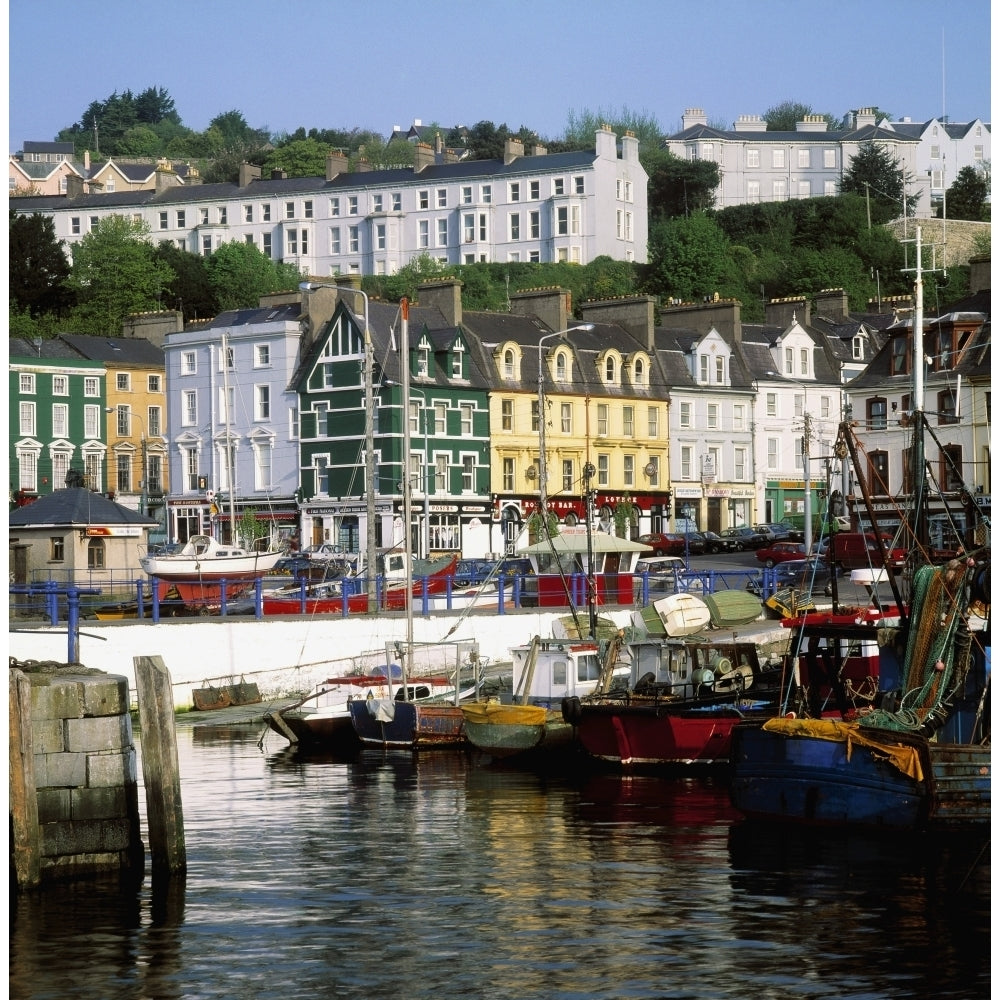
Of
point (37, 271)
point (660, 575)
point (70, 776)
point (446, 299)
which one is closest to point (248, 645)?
point (660, 575)

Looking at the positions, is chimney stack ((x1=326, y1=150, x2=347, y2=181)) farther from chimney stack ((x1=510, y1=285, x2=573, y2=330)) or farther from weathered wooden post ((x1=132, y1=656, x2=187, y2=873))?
weathered wooden post ((x1=132, y1=656, x2=187, y2=873))

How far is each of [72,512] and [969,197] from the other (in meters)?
99.7

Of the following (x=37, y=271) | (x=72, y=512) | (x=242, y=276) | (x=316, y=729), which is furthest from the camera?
(x=242, y=276)

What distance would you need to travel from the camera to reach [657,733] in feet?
102

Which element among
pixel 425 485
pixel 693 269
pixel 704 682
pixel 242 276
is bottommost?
pixel 704 682

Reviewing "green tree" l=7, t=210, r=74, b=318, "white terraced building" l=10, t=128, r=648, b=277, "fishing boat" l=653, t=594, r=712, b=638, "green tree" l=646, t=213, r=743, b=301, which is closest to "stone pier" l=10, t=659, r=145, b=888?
"fishing boat" l=653, t=594, r=712, b=638

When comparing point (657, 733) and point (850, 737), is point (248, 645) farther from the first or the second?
point (850, 737)

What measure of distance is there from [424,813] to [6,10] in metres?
17.6

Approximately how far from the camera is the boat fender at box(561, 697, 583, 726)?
31.7 metres

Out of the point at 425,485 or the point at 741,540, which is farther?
the point at 741,540

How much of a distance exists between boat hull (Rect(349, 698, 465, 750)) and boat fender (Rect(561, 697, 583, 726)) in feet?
10.7

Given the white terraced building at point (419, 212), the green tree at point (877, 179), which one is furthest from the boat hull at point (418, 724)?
the green tree at point (877, 179)

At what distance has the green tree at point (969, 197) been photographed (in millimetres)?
130125

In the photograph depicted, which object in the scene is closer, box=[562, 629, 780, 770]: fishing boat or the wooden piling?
the wooden piling
